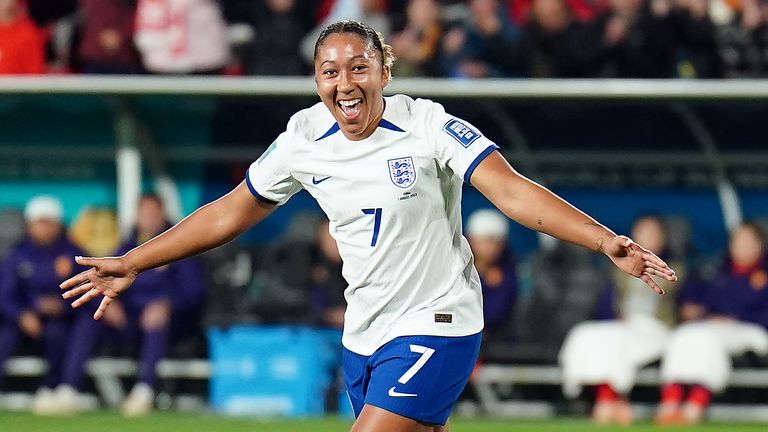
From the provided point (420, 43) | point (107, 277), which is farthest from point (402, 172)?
point (420, 43)

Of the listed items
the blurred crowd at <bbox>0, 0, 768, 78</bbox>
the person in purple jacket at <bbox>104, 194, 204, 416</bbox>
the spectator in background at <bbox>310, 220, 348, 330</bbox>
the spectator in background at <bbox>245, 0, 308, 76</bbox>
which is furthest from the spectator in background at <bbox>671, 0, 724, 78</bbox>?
the person in purple jacket at <bbox>104, 194, 204, 416</bbox>

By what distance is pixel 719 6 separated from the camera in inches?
530

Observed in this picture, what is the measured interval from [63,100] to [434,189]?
884 centimetres

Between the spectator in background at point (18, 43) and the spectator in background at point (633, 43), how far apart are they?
4.66 m

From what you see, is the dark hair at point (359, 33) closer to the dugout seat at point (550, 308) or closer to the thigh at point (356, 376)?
the thigh at point (356, 376)

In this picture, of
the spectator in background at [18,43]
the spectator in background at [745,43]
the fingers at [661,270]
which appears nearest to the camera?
the fingers at [661,270]

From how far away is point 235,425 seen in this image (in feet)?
38.7

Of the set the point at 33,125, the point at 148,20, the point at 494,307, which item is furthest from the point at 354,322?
the point at 33,125

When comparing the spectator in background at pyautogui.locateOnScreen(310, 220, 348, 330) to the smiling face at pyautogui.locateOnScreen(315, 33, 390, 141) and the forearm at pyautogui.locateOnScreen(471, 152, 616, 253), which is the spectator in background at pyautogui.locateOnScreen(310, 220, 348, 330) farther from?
the forearm at pyautogui.locateOnScreen(471, 152, 616, 253)

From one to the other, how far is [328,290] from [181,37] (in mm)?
2435

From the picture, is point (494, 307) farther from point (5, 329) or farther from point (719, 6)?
point (5, 329)

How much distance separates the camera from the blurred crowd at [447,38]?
12.8 metres

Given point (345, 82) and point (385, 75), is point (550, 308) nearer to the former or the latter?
point (385, 75)

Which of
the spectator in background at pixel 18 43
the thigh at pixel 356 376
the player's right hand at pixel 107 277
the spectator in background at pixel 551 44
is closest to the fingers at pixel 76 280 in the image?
the player's right hand at pixel 107 277
